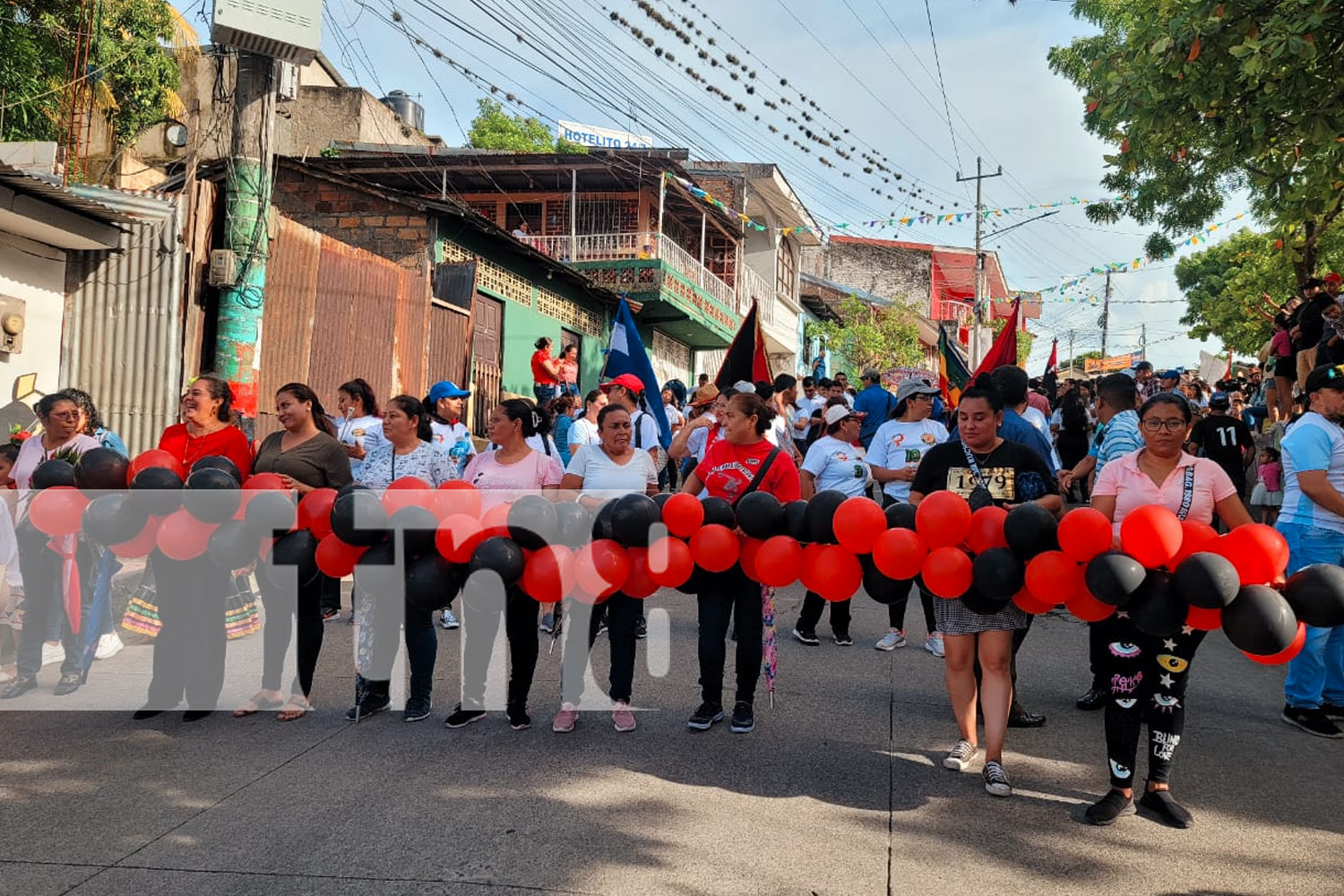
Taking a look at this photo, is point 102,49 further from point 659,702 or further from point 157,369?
point 659,702

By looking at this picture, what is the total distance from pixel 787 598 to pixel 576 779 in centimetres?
483

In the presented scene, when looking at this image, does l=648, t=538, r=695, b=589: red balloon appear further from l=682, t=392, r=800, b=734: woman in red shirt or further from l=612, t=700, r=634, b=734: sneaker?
l=612, t=700, r=634, b=734: sneaker

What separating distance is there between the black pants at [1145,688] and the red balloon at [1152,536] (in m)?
0.31

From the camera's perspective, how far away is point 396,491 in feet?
15.1

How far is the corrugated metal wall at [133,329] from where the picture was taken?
9758 millimetres

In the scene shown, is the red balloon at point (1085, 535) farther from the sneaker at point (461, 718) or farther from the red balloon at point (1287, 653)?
the sneaker at point (461, 718)

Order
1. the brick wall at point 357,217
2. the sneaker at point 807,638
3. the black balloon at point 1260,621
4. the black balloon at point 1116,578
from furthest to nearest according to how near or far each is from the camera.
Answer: the brick wall at point 357,217
the sneaker at point 807,638
the black balloon at point 1116,578
the black balloon at point 1260,621

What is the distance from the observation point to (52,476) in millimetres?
4828

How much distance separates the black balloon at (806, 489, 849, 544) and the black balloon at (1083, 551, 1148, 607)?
106 centimetres

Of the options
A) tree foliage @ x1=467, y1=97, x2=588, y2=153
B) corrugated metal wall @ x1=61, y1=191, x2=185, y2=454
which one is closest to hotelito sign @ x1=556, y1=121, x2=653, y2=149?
tree foliage @ x1=467, y1=97, x2=588, y2=153

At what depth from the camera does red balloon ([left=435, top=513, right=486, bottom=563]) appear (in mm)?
4457

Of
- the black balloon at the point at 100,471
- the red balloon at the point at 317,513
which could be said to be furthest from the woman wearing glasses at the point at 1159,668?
the black balloon at the point at 100,471

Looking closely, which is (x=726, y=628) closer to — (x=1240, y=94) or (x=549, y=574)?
(x=549, y=574)

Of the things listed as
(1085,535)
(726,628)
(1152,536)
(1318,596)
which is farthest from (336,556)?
(1318,596)
